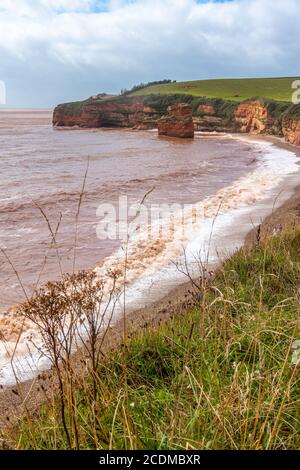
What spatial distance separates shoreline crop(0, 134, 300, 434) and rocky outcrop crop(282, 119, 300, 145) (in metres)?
28.2

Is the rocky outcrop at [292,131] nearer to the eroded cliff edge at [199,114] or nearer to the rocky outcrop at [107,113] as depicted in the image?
the eroded cliff edge at [199,114]

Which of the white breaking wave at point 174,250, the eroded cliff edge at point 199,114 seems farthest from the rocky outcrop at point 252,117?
the white breaking wave at point 174,250

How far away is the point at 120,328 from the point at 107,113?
246ft

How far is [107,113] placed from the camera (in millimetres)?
76625

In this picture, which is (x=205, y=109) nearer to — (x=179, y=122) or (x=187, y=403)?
(x=179, y=122)

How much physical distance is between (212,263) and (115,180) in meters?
12.9

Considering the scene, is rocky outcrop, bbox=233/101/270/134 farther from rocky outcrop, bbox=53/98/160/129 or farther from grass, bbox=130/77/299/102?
rocky outcrop, bbox=53/98/160/129

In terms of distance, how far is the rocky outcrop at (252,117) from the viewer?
54.8 metres

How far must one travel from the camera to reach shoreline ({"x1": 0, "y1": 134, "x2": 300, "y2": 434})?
3146 mm

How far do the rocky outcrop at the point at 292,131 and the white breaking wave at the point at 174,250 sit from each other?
24019mm

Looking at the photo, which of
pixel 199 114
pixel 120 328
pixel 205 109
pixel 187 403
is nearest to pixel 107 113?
pixel 199 114

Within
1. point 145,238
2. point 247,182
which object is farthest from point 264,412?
point 247,182

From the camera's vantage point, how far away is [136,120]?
74.2m
